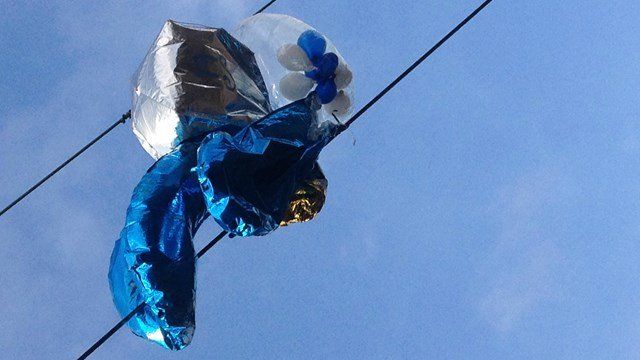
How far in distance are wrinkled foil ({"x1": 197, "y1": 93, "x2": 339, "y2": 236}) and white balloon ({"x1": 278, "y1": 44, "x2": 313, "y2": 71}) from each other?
8.1 inches

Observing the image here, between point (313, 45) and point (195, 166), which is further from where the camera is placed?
point (313, 45)

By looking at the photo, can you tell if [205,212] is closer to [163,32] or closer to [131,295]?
Answer: [131,295]

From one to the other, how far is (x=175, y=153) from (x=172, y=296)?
538 millimetres

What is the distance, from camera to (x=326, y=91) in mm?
3807

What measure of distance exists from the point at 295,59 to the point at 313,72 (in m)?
0.08

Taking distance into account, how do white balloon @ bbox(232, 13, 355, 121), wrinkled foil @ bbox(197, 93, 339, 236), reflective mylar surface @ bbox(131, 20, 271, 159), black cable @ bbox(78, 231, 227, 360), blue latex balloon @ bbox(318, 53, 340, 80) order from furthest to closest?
white balloon @ bbox(232, 13, 355, 121)
blue latex balloon @ bbox(318, 53, 340, 80)
reflective mylar surface @ bbox(131, 20, 271, 159)
wrinkled foil @ bbox(197, 93, 339, 236)
black cable @ bbox(78, 231, 227, 360)

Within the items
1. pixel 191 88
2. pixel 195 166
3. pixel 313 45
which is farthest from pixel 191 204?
pixel 313 45

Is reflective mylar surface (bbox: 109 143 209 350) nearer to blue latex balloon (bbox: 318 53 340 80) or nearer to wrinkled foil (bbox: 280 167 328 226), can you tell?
wrinkled foil (bbox: 280 167 328 226)

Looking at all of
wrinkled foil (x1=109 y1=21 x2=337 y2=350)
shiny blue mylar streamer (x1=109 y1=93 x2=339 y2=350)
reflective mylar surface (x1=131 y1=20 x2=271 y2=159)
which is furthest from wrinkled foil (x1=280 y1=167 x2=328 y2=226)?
reflective mylar surface (x1=131 y1=20 x2=271 y2=159)

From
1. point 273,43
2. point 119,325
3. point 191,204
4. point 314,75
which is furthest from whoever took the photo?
point 273,43

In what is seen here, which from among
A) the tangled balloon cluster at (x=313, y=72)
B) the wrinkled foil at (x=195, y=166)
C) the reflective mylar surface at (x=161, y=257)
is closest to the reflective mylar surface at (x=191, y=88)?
the wrinkled foil at (x=195, y=166)

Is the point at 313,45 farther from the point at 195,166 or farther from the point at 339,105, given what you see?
the point at 195,166

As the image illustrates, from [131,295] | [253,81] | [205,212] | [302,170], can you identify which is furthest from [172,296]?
[253,81]

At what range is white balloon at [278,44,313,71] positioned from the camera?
12.6ft
